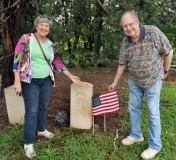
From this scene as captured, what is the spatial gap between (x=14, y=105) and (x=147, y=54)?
89.2 inches

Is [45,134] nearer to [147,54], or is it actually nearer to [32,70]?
[32,70]

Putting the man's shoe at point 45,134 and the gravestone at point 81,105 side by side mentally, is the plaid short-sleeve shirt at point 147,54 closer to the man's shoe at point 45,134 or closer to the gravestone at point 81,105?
the gravestone at point 81,105

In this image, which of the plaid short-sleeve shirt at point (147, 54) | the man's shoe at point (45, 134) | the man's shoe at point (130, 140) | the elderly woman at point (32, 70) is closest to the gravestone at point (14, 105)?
the man's shoe at point (45, 134)

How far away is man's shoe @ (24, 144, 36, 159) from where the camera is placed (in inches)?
117

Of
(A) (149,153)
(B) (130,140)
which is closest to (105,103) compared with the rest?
(B) (130,140)

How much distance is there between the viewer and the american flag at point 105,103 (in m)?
3.47

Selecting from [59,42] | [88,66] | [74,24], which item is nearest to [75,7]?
[74,24]

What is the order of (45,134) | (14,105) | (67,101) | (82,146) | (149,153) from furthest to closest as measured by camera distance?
1. (67,101)
2. (14,105)
3. (45,134)
4. (82,146)
5. (149,153)

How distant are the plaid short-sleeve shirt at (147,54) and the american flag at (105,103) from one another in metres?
0.69

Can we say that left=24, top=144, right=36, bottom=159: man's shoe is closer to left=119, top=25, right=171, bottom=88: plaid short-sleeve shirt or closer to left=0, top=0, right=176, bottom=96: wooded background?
left=0, top=0, right=176, bottom=96: wooded background

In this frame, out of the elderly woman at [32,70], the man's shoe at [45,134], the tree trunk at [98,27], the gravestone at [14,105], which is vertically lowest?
the man's shoe at [45,134]

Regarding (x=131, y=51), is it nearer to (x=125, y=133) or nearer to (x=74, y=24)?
(x=74, y=24)

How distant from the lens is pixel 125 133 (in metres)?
3.64

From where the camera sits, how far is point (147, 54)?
2648 millimetres
